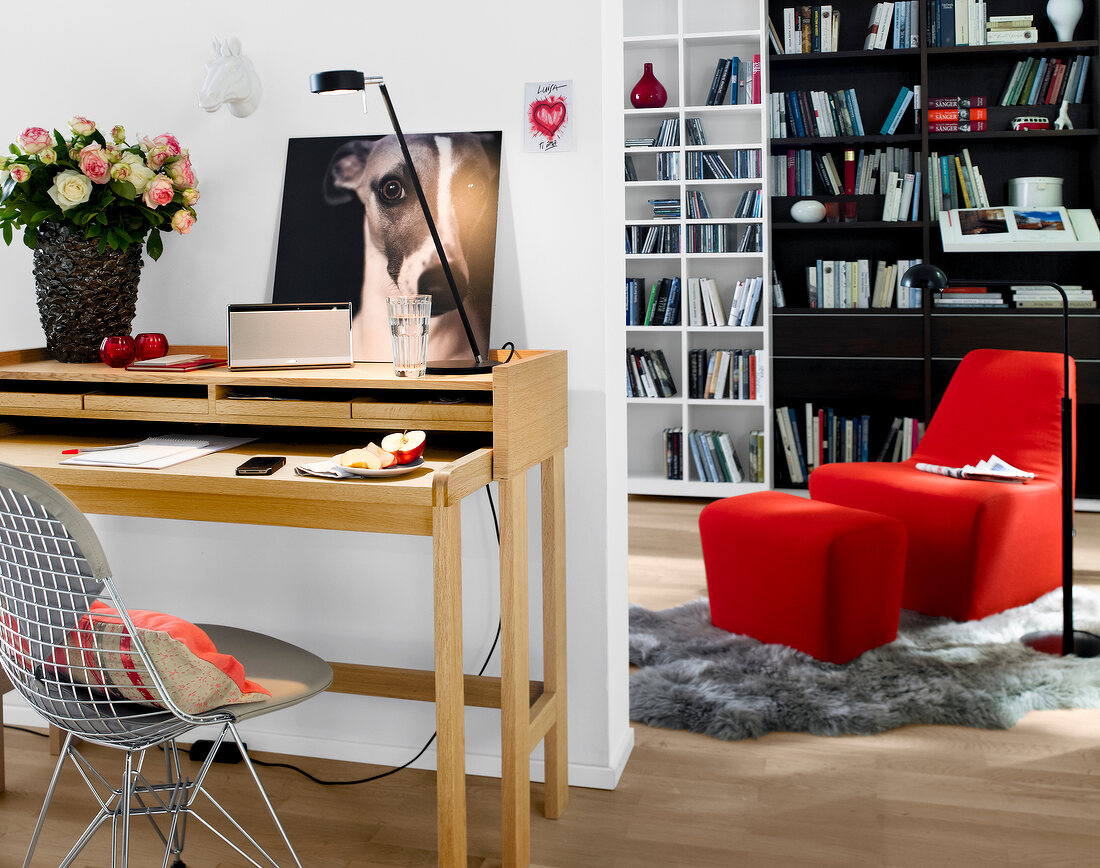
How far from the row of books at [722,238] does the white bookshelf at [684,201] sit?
19 millimetres

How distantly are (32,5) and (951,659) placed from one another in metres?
2.91

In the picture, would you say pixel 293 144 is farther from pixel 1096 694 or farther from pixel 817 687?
pixel 1096 694

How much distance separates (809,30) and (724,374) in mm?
1659

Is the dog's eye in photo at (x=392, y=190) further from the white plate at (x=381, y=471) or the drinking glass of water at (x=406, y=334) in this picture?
the white plate at (x=381, y=471)

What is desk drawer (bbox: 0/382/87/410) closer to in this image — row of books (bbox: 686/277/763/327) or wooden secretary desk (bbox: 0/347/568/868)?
wooden secretary desk (bbox: 0/347/568/868)

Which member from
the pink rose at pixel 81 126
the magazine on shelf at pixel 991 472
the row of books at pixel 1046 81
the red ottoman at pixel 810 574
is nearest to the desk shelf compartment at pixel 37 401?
the pink rose at pixel 81 126

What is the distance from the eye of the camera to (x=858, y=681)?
2760mm

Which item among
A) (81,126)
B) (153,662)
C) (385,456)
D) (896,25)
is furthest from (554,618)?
(896,25)

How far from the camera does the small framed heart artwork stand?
2.18m

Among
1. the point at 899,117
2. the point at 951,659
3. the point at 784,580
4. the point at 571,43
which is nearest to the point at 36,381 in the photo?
the point at 571,43

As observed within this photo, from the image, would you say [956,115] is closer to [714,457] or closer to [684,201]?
[684,201]

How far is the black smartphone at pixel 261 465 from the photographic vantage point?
1.79m

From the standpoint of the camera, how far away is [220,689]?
1.57 metres

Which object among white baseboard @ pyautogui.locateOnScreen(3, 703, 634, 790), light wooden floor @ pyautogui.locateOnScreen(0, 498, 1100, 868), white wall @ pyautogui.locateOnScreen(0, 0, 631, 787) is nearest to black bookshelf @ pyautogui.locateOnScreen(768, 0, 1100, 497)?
light wooden floor @ pyautogui.locateOnScreen(0, 498, 1100, 868)
